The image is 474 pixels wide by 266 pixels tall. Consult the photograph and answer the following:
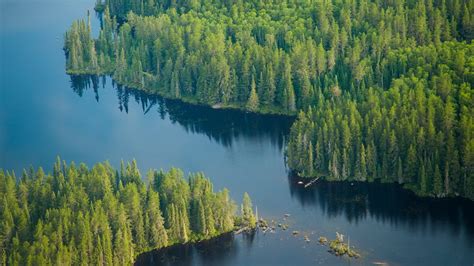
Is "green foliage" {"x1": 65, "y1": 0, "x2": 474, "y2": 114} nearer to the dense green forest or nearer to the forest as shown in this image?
the forest

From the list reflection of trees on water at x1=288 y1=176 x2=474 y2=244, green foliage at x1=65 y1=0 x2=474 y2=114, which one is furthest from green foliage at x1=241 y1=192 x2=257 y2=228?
green foliage at x1=65 y1=0 x2=474 y2=114

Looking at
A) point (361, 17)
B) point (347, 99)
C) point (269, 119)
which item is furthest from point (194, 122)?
point (361, 17)

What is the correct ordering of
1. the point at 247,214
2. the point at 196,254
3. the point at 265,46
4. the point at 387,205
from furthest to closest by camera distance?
1. the point at 265,46
2. the point at 387,205
3. the point at 247,214
4. the point at 196,254

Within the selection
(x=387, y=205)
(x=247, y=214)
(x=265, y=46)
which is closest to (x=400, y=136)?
(x=387, y=205)

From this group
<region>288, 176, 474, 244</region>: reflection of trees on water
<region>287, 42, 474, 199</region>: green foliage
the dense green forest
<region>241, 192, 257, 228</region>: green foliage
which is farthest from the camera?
<region>287, 42, 474, 199</region>: green foliage

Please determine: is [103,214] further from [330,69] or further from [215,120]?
[330,69]

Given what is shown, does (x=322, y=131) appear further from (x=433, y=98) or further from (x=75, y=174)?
(x=75, y=174)
